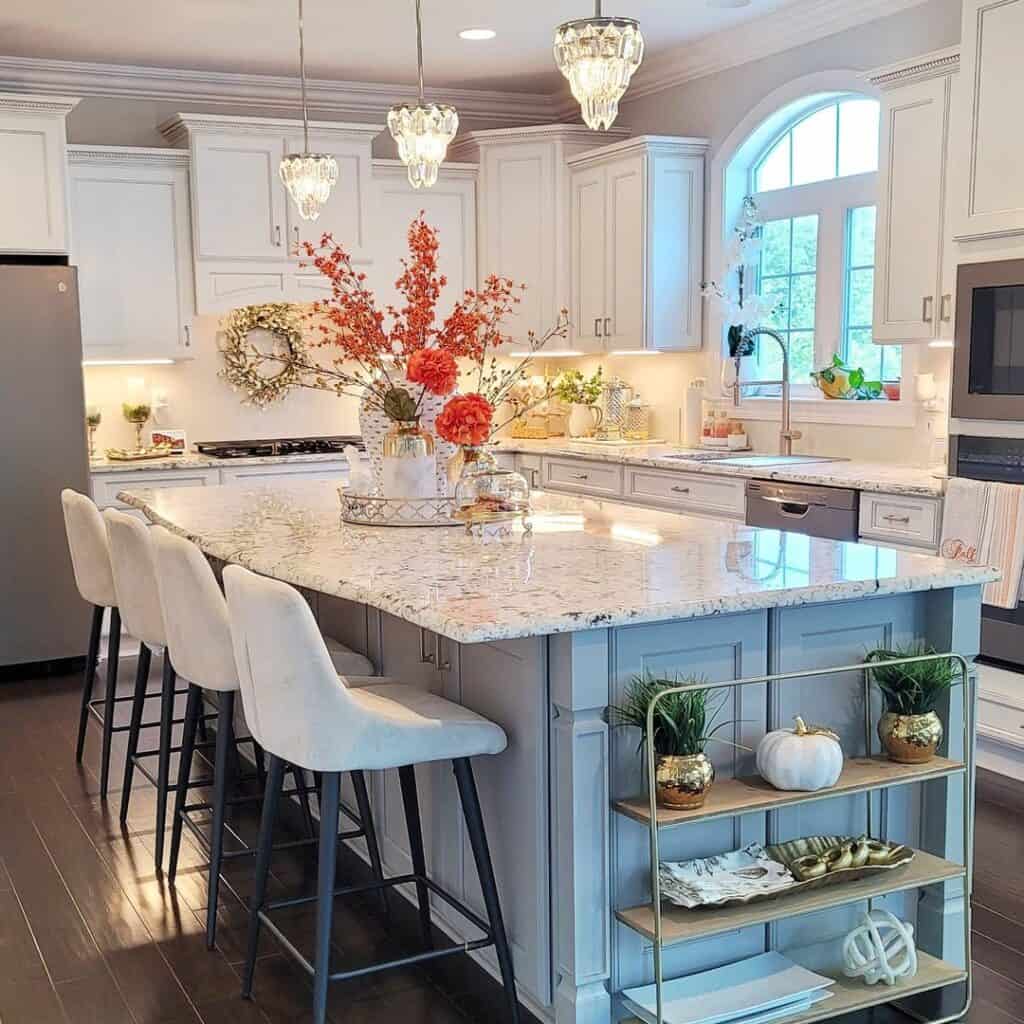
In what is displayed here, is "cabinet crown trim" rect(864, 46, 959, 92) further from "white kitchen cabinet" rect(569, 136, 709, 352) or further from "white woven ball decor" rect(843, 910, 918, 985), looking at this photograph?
"white woven ball decor" rect(843, 910, 918, 985)

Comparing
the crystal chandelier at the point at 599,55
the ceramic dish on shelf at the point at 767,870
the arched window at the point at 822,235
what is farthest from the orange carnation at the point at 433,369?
the arched window at the point at 822,235

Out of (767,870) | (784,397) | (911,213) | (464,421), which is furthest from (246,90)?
(767,870)

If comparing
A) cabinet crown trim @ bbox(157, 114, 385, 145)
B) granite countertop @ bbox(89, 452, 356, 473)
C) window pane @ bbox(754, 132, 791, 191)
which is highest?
cabinet crown trim @ bbox(157, 114, 385, 145)

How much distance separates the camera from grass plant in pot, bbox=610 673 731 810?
2.35 meters

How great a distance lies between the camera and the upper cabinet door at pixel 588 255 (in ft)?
20.9

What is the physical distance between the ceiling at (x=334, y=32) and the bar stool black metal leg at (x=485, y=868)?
3628 mm

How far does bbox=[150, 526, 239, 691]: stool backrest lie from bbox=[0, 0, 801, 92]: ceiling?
3024 millimetres

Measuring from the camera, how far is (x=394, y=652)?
10.6 ft

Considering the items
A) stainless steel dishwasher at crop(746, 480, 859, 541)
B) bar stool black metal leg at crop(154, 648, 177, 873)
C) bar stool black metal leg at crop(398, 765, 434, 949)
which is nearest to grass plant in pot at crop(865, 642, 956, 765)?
bar stool black metal leg at crop(398, 765, 434, 949)

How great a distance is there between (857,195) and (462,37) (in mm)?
1908

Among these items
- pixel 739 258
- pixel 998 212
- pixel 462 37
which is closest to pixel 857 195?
pixel 739 258

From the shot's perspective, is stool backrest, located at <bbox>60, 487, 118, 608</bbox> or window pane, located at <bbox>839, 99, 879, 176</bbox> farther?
window pane, located at <bbox>839, 99, 879, 176</bbox>

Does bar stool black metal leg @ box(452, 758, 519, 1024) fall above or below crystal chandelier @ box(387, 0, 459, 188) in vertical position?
below

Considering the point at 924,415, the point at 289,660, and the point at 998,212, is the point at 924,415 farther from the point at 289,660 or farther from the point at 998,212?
the point at 289,660
